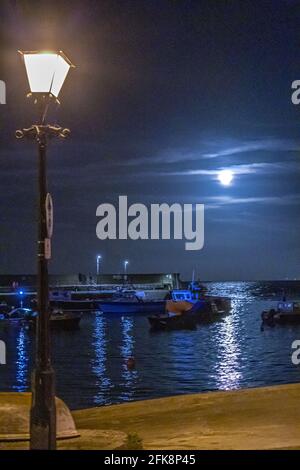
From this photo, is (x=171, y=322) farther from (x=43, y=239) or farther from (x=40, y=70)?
(x=40, y=70)

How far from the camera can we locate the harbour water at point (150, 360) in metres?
40.5

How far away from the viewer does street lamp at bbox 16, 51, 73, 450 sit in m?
7.02

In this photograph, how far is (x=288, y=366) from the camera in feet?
167

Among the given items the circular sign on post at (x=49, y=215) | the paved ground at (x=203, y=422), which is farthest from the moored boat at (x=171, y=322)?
the circular sign on post at (x=49, y=215)

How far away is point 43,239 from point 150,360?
48.0 metres

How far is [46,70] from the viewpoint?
7.02m

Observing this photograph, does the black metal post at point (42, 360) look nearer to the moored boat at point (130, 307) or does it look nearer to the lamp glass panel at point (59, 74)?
the lamp glass panel at point (59, 74)

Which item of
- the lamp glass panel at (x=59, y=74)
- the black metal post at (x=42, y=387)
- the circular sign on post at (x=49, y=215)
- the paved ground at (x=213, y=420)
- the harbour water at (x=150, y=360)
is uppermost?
the lamp glass panel at (x=59, y=74)

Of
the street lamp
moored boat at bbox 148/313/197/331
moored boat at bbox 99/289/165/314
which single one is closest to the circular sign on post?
the street lamp

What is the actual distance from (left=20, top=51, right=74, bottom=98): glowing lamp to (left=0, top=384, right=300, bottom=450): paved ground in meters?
3.86

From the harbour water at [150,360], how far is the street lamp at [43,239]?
27.7 metres

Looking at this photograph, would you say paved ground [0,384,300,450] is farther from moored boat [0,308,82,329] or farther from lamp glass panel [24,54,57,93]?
moored boat [0,308,82,329]

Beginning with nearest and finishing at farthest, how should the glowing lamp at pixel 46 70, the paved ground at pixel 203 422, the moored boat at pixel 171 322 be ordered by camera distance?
1. the glowing lamp at pixel 46 70
2. the paved ground at pixel 203 422
3. the moored boat at pixel 171 322
